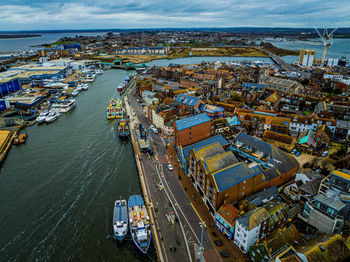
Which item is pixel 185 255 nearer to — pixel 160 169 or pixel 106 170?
pixel 160 169

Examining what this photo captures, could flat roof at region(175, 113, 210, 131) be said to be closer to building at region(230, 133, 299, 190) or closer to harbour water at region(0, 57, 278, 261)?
building at region(230, 133, 299, 190)

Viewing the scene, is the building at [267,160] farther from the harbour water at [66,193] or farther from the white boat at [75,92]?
the white boat at [75,92]

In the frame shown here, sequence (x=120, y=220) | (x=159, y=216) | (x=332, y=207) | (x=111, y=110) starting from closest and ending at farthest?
1. (x=332, y=207)
2. (x=120, y=220)
3. (x=159, y=216)
4. (x=111, y=110)

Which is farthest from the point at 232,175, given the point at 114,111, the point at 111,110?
the point at 111,110

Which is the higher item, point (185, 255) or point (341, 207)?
point (341, 207)

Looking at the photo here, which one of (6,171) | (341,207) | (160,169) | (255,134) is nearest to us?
(341,207)

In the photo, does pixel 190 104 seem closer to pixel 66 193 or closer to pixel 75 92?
pixel 66 193

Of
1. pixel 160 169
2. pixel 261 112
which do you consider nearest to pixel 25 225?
pixel 160 169
